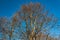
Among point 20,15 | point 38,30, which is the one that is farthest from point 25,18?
point 38,30

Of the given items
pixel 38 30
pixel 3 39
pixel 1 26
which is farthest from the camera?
pixel 3 39

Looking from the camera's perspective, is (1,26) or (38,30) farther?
(1,26)

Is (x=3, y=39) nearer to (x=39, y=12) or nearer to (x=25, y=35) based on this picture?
(x=25, y=35)

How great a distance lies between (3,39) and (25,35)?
7207 mm

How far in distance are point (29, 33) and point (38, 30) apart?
1366 millimetres

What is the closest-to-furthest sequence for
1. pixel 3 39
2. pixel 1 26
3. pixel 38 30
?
pixel 38 30 → pixel 1 26 → pixel 3 39

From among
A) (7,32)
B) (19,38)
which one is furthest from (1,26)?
(19,38)

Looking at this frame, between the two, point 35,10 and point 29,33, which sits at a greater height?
point 35,10

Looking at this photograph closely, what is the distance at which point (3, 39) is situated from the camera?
1268 inches

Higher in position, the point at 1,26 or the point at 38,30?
the point at 1,26

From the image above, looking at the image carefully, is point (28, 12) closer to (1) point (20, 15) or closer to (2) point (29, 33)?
(1) point (20, 15)

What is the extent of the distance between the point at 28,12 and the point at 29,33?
3235 millimetres

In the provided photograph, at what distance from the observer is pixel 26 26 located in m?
26.6

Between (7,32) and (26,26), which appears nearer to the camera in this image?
(26,26)
